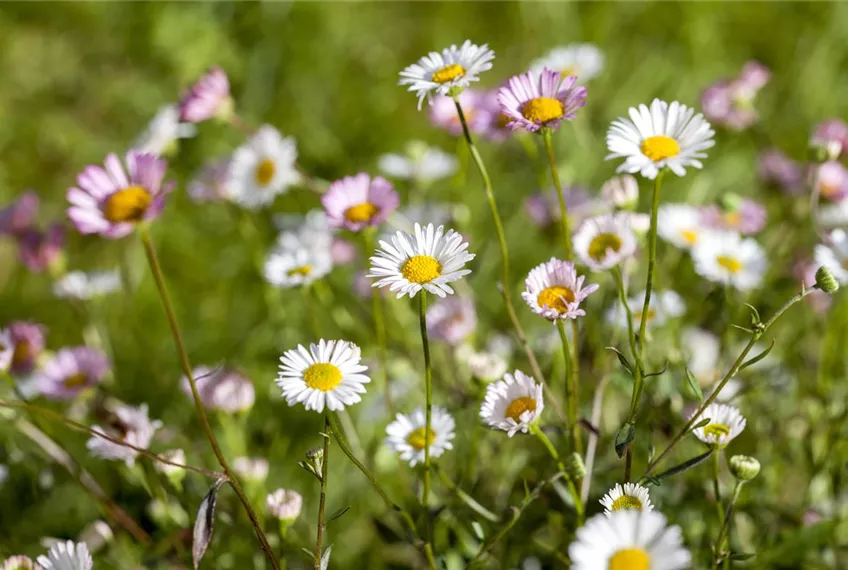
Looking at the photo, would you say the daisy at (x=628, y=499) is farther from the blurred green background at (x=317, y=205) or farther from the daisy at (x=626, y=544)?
the blurred green background at (x=317, y=205)

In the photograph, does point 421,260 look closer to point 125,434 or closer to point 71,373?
point 125,434

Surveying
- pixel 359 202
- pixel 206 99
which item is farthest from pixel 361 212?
pixel 206 99

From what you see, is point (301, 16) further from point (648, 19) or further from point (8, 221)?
point (8, 221)

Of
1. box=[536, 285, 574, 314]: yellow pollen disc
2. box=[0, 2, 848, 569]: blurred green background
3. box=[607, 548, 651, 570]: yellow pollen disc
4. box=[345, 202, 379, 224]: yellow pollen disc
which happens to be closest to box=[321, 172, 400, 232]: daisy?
box=[345, 202, 379, 224]: yellow pollen disc

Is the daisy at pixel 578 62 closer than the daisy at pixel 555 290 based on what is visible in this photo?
No

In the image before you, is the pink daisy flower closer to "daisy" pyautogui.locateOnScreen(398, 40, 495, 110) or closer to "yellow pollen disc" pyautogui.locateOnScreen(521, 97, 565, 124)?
"daisy" pyautogui.locateOnScreen(398, 40, 495, 110)

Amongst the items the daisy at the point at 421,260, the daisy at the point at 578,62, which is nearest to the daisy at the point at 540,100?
the daisy at the point at 421,260
